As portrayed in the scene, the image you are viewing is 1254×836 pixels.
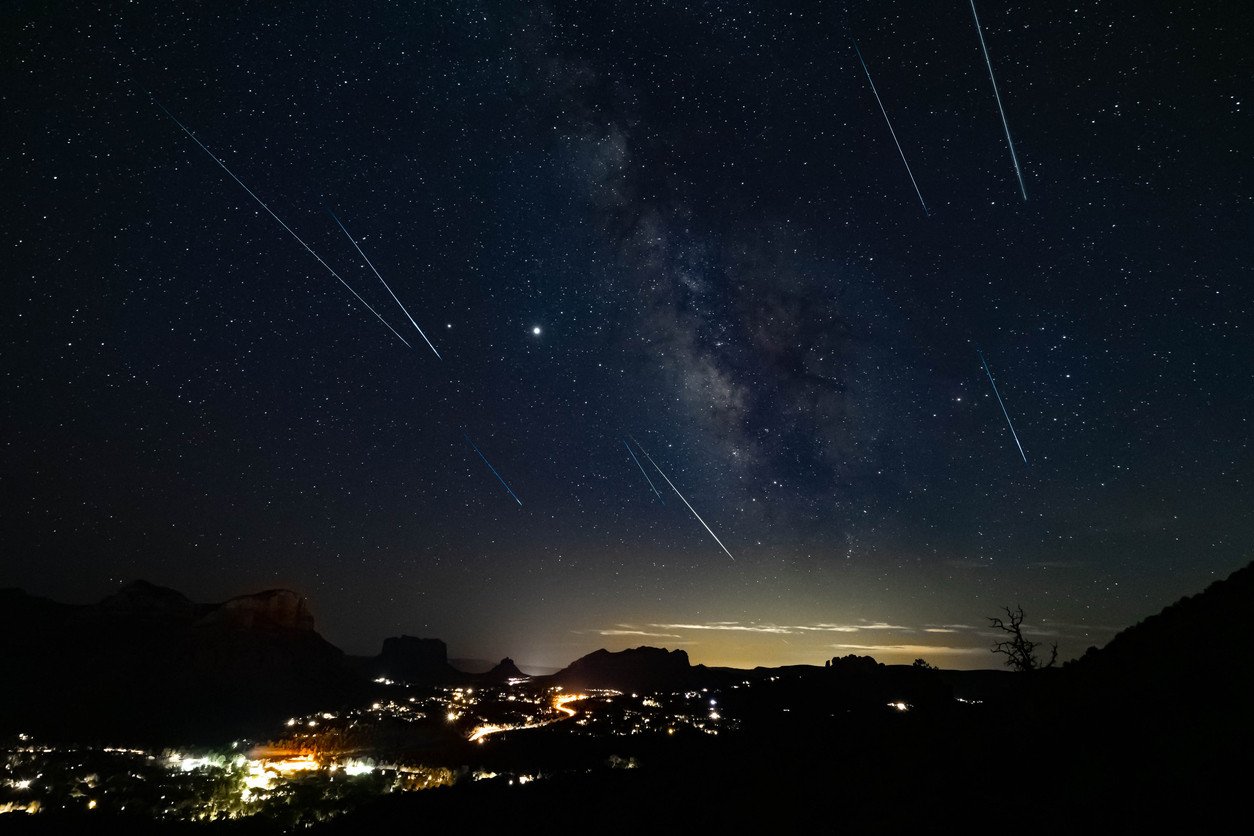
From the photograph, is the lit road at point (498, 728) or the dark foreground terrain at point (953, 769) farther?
the lit road at point (498, 728)

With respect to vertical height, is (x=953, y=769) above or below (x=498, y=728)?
above

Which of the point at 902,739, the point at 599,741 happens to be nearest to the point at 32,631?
the point at 599,741

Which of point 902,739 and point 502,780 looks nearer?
point 902,739

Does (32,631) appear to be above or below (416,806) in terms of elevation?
above

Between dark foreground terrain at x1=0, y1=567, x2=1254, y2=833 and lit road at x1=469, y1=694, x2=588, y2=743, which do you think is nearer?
dark foreground terrain at x1=0, y1=567, x2=1254, y2=833

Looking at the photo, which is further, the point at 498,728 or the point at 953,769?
the point at 498,728

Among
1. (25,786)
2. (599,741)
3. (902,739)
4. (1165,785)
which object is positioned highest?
(1165,785)

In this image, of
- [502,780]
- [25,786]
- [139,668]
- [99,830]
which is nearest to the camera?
[99,830]

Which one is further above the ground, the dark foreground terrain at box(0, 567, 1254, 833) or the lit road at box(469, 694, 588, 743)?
the dark foreground terrain at box(0, 567, 1254, 833)

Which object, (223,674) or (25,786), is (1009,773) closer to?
(25,786)

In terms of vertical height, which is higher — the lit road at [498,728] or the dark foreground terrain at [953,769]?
the dark foreground terrain at [953,769]

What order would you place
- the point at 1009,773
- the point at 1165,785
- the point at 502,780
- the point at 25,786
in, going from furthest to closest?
the point at 25,786 < the point at 502,780 < the point at 1009,773 < the point at 1165,785
